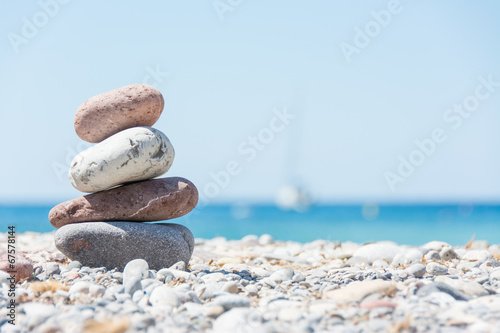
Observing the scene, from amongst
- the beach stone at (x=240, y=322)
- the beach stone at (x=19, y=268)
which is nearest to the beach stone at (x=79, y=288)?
the beach stone at (x=19, y=268)

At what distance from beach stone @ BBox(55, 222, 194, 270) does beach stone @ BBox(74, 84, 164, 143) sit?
3.67 ft

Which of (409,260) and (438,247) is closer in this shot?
(409,260)

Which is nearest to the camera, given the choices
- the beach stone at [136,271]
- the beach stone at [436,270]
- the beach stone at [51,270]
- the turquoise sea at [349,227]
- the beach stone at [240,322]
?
the beach stone at [240,322]

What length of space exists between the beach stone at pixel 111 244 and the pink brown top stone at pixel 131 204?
0.15 meters

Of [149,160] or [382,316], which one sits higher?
[149,160]

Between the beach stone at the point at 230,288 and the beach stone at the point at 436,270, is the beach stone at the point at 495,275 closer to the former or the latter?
the beach stone at the point at 436,270

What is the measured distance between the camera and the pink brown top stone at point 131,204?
5.34 metres

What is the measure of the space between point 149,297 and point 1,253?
235cm

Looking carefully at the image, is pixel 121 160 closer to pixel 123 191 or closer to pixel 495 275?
pixel 123 191

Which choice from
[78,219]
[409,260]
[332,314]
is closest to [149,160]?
[78,219]

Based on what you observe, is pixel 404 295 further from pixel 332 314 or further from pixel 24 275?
pixel 24 275

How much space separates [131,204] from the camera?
5.36 metres

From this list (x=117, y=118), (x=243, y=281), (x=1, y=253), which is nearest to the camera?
(x=243, y=281)

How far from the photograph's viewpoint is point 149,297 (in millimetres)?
3617
